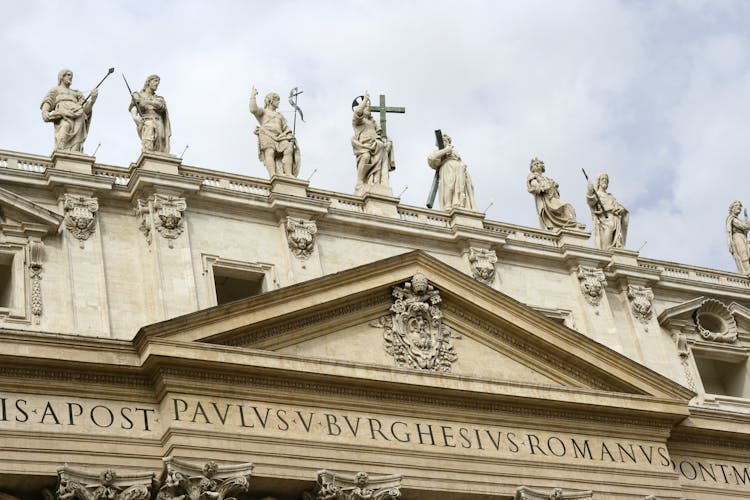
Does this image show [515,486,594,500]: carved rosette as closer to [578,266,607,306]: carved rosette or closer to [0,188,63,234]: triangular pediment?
[578,266,607,306]: carved rosette

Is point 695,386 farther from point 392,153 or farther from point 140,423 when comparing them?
point 140,423

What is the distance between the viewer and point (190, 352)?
25.2 m

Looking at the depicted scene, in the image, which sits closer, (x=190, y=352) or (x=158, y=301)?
(x=190, y=352)

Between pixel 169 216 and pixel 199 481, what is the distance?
19.0ft

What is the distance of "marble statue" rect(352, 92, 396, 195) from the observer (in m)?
31.6

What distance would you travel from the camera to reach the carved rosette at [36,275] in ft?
85.0

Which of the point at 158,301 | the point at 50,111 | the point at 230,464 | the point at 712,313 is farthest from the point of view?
the point at 712,313

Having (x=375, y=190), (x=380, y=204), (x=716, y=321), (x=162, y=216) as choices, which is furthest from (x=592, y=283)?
(x=162, y=216)

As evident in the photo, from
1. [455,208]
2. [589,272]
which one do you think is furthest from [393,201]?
[589,272]

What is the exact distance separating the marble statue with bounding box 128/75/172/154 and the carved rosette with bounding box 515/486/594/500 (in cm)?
944

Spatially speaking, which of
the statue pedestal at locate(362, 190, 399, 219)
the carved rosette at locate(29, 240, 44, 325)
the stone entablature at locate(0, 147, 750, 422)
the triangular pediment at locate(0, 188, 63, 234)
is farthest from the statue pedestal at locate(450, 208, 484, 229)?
the carved rosette at locate(29, 240, 44, 325)

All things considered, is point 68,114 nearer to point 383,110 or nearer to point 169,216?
point 169,216

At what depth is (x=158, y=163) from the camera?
2841cm

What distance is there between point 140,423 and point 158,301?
2.77m
